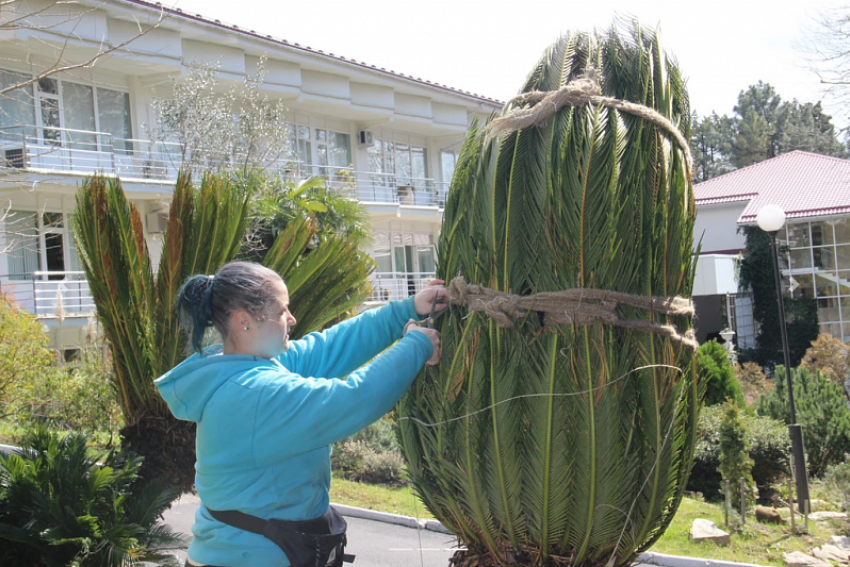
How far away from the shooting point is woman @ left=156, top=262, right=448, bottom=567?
6.68 feet

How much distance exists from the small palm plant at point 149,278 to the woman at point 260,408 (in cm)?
404

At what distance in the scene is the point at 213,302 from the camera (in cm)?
228

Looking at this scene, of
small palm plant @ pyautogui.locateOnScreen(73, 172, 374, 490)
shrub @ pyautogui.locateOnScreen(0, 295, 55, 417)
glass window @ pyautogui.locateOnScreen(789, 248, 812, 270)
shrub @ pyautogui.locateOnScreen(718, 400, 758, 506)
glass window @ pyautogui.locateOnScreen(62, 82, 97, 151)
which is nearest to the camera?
small palm plant @ pyautogui.locateOnScreen(73, 172, 374, 490)

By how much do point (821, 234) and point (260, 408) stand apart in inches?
1069

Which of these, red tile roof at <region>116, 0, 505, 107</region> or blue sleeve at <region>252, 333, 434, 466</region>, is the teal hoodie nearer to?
blue sleeve at <region>252, 333, 434, 466</region>

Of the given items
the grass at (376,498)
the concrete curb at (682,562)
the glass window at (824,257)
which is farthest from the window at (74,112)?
the glass window at (824,257)

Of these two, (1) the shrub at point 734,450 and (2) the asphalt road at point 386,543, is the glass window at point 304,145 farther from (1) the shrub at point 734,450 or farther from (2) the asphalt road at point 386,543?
(1) the shrub at point 734,450

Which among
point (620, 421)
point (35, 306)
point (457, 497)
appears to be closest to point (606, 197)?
point (620, 421)

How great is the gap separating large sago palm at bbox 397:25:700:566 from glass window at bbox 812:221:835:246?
86.2 ft

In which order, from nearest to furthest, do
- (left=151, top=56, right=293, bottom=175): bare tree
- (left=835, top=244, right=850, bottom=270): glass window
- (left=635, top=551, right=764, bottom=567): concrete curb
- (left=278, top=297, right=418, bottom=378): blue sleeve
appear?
1. (left=278, top=297, right=418, bottom=378): blue sleeve
2. (left=635, top=551, right=764, bottom=567): concrete curb
3. (left=151, top=56, right=293, bottom=175): bare tree
4. (left=835, top=244, right=850, bottom=270): glass window

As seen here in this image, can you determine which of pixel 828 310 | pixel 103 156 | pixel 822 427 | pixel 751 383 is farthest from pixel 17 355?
pixel 828 310

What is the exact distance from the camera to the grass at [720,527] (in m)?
7.20

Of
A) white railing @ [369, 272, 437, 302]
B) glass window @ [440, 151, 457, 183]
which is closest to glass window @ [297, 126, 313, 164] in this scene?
white railing @ [369, 272, 437, 302]

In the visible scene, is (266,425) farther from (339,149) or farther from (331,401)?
(339,149)
